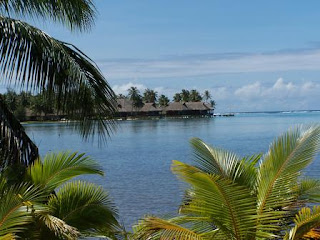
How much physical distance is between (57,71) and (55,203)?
1.72m

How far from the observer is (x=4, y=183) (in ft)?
19.5

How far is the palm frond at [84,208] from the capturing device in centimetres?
675

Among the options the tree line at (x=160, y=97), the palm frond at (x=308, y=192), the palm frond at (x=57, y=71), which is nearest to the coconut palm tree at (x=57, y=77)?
the palm frond at (x=57, y=71)

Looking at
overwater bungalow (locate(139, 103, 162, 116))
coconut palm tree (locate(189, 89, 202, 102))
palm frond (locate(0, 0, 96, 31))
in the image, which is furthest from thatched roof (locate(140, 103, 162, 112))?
palm frond (locate(0, 0, 96, 31))

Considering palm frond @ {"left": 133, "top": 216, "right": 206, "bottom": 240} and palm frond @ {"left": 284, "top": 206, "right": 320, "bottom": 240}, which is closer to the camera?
palm frond @ {"left": 133, "top": 216, "right": 206, "bottom": 240}

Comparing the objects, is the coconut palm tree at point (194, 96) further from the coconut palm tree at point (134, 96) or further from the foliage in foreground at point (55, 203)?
the foliage in foreground at point (55, 203)

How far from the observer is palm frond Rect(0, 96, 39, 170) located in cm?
714

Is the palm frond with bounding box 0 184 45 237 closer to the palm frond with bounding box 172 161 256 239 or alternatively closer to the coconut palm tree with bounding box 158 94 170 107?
the palm frond with bounding box 172 161 256 239

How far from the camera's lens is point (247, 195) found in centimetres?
589

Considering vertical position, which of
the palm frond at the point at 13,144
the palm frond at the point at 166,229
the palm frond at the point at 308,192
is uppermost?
the palm frond at the point at 13,144

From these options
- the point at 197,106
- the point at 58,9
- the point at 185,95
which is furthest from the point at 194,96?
the point at 58,9

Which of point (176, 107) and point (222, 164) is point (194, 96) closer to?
point (176, 107)

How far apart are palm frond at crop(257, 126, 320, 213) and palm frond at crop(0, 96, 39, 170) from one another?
3253mm

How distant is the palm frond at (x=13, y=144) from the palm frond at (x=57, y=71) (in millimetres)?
705
